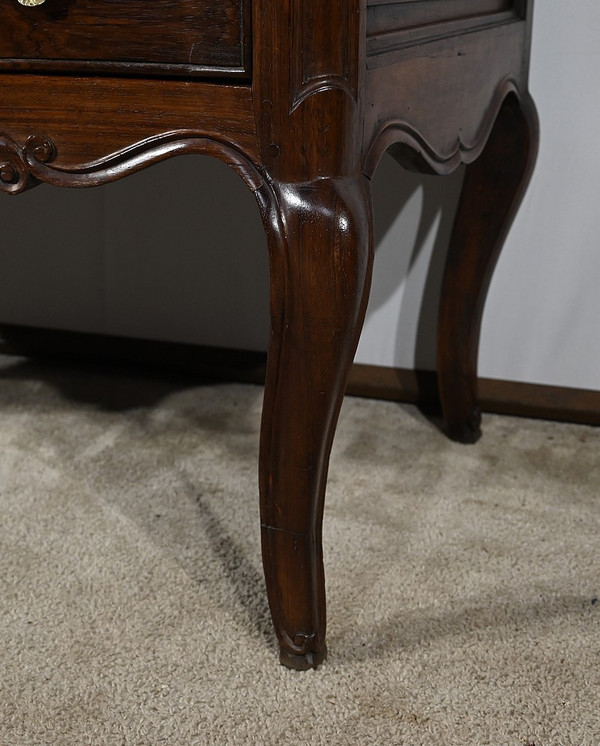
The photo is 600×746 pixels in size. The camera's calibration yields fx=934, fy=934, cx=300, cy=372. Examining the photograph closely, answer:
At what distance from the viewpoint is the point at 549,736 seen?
0.63m

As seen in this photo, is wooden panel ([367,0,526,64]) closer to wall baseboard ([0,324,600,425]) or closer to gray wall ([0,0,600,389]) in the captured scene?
gray wall ([0,0,600,389])

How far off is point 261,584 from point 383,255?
0.54 metres

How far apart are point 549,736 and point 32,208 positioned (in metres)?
0.98

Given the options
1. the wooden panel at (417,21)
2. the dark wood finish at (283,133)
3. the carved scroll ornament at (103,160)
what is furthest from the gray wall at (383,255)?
the carved scroll ornament at (103,160)

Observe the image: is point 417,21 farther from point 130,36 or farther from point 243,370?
point 243,370

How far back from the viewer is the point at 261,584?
806mm

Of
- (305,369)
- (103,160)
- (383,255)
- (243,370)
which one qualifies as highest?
(103,160)

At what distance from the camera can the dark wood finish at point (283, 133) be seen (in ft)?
1.88

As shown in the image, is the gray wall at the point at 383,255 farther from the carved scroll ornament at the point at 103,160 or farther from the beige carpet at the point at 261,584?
the carved scroll ornament at the point at 103,160

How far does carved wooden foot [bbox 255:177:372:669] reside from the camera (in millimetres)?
588

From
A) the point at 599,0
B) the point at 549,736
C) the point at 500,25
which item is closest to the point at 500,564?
the point at 549,736

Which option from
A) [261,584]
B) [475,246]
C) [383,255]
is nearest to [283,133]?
[261,584]

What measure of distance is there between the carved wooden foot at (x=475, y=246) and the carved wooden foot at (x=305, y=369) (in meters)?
0.46

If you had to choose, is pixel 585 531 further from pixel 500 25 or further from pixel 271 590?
pixel 500 25
